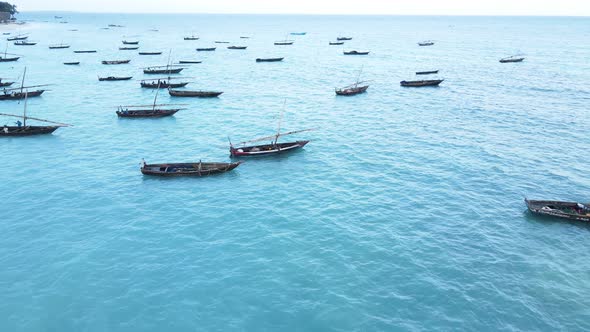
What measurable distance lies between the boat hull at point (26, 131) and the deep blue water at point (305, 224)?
9.30 feet

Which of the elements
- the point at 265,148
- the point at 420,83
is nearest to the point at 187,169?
the point at 265,148

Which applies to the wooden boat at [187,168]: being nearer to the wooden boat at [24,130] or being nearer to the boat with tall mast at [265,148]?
the boat with tall mast at [265,148]

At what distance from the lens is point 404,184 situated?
4647cm

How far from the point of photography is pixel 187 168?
47.7 metres

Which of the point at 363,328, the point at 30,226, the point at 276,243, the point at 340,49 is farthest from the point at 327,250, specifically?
the point at 340,49

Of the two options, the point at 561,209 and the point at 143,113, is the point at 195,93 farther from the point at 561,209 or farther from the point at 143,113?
the point at 561,209

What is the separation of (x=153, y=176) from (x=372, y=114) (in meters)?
43.6

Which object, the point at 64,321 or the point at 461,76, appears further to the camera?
the point at 461,76

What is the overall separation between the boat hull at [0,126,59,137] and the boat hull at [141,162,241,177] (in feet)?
83.2

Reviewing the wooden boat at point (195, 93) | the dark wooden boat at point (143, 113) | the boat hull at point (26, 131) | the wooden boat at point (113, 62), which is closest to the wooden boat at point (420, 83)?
the wooden boat at point (195, 93)

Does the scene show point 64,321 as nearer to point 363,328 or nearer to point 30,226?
point 30,226

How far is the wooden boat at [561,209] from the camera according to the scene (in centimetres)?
3794

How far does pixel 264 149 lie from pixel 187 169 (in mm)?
11021

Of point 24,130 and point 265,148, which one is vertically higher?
point 265,148
